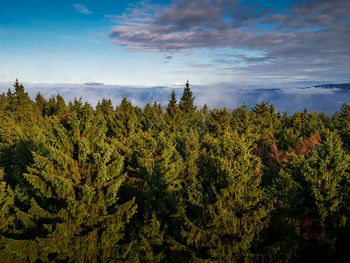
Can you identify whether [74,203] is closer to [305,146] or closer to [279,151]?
[305,146]

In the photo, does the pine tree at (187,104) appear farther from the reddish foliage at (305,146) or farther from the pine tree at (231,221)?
the pine tree at (231,221)

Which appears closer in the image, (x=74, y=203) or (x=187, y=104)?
(x=74, y=203)

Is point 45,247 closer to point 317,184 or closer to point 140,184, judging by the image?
point 140,184

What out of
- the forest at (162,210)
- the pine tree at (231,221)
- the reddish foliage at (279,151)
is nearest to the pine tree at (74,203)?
the forest at (162,210)

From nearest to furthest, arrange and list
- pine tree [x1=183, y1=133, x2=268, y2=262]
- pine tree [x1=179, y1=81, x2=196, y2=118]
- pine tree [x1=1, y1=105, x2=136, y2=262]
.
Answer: pine tree [x1=1, y1=105, x2=136, y2=262]
pine tree [x1=183, y1=133, x2=268, y2=262]
pine tree [x1=179, y1=81, x2=196, y2=118]

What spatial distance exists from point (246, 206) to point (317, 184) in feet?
25.3

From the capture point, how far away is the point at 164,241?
611 inches

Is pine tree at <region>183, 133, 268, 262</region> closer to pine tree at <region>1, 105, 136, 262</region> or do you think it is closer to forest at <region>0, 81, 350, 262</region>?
forest at <region>0, 81, 350, 262</region>

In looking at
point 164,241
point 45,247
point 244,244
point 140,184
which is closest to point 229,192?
point 244,244

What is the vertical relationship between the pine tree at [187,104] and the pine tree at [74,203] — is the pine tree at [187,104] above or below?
above

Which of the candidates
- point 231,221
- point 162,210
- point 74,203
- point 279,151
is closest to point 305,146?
point 279,151

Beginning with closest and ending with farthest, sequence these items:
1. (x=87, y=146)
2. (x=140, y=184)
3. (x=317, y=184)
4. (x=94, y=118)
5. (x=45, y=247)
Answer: (x=45, y=247) < (x=87, y=146) < (x=94, y=118) < (x=317, y=184) < (x=140, y=184)

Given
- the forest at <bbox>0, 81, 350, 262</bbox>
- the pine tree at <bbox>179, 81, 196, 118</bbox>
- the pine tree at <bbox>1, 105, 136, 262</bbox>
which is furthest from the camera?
the pine tree at <bbox>179, 81, 196, 118</bbox>

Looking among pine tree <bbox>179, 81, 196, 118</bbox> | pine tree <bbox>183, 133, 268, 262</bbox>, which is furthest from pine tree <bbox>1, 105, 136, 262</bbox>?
pine tree <bbox>179, 81, 196, 118</bbox>
